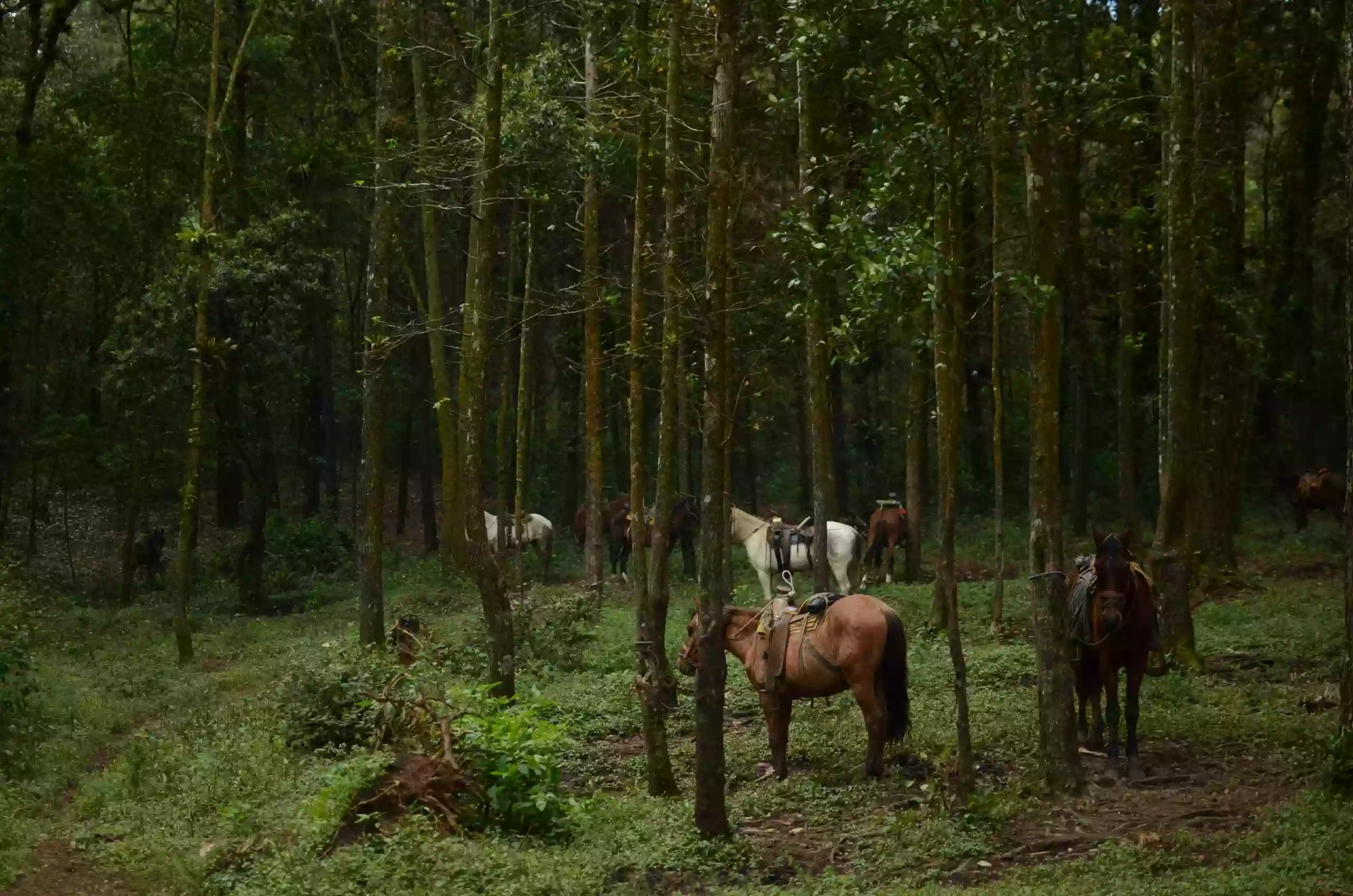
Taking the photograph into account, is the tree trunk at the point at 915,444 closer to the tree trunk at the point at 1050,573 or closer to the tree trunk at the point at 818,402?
the tree trunk at the point at 818,402

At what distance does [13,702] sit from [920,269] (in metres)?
9.82

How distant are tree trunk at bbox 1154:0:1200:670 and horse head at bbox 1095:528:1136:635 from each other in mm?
2626

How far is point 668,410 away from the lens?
1070 centimetres

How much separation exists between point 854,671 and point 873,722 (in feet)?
1.50

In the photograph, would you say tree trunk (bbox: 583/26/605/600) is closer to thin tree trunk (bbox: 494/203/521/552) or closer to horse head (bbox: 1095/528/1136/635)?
thin tree trunk (bbox: 494/203/521/552)

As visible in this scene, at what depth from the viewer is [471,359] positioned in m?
13.4

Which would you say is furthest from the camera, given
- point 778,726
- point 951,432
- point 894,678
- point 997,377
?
point 997,377

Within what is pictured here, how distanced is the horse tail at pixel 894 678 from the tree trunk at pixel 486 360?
12.8ft

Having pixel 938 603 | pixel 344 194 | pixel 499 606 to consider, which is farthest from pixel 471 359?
pixel 344 194

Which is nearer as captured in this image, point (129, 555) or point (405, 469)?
point (129, 555)

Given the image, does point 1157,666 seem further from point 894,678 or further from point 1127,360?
point 1127,360

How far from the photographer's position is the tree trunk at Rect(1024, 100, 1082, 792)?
9.87 m

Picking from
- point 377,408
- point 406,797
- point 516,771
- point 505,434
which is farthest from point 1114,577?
point 505,434

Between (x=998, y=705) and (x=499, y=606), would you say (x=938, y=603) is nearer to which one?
(x=998, y=705)
